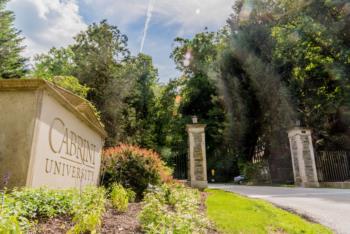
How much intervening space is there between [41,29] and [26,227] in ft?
33.6

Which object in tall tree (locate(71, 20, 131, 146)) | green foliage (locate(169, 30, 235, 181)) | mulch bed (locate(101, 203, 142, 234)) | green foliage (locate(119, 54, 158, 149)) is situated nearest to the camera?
mulch bed (locate(101, 203, 142, 234))

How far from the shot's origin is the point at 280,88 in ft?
46.3

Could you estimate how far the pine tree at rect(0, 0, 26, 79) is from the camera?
17016 millimetres

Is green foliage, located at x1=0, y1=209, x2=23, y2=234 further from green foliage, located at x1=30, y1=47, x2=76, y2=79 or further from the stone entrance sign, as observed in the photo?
green foliage, located at x1=30, y1=47, x2=76, y2=79

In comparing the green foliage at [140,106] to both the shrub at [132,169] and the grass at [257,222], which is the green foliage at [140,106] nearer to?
the shrub at [132,169]

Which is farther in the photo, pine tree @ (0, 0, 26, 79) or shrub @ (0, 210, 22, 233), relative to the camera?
pine tree @ (0, 0, 26, 79)

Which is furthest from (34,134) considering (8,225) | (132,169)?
(132,169)

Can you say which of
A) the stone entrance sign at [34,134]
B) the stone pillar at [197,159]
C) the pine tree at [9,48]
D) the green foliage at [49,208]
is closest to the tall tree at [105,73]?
the pine tree at [9,48]

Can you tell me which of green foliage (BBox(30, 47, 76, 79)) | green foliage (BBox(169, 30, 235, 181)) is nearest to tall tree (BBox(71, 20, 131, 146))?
green foliage (BBox(30, 47, 76, 79))

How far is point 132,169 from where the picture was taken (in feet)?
21.9

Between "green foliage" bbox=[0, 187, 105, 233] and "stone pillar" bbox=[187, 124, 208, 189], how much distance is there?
619 cm

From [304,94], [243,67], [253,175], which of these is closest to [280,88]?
[304,94]

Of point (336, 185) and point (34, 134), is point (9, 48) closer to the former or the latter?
point (34, 134)

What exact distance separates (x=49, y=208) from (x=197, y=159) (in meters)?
7.15
